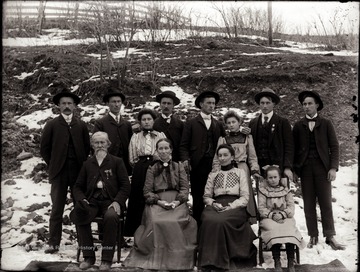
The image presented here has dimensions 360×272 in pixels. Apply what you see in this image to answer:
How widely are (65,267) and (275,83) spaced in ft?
20.2

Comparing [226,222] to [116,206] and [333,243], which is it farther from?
[333,243]

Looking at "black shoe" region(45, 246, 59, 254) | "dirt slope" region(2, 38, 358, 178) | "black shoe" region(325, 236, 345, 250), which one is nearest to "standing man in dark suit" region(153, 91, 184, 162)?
"black shoe" region(45, 246, 59, 254)

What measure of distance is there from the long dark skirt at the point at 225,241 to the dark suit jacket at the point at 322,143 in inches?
49.7

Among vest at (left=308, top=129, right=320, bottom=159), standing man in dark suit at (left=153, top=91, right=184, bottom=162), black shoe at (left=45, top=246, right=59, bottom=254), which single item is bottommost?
black shoe at (left=45, top=246, right=59, bottom=254)

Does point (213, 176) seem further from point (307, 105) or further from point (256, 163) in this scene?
point (307, 105)

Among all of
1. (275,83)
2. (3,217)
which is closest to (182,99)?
(275,83)

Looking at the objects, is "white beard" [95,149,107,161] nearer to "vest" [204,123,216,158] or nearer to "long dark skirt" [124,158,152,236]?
"long dark skirt" [124,158,152,236]

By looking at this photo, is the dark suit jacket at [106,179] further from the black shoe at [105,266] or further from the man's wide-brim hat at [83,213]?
the black shoe at [105,266]

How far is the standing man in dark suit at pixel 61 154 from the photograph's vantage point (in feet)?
16.2

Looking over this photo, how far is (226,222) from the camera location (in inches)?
170

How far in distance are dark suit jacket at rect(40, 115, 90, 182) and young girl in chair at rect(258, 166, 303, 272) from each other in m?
2.27

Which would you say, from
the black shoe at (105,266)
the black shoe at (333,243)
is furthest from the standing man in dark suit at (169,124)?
the black shoe at (333,243)

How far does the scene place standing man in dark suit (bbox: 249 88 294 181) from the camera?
5.07 m

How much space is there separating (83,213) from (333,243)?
9.80ft
